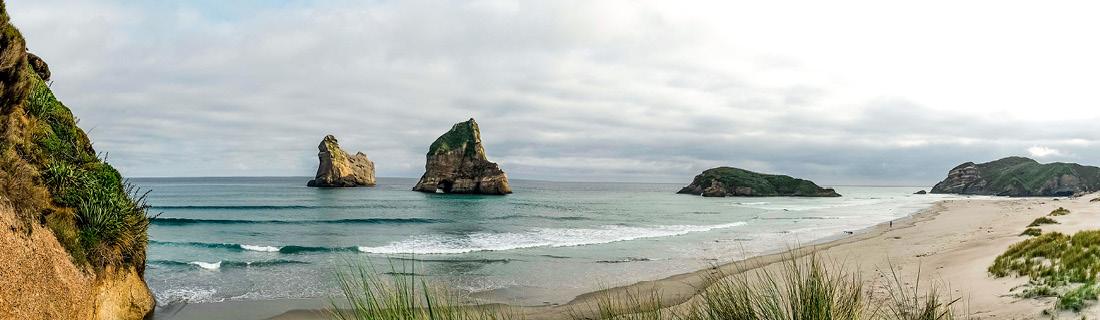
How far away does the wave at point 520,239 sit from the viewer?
74.9ft

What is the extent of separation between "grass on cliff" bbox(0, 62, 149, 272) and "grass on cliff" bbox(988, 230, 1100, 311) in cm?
1325

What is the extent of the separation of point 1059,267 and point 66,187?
51.9 ft

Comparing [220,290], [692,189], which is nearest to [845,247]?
[220,290]

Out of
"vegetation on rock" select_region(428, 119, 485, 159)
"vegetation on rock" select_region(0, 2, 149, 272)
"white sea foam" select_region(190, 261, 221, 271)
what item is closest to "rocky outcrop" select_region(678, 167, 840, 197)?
"vegetation on rock" select_region(428, 119, 485, 159)

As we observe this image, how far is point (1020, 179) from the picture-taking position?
356ft

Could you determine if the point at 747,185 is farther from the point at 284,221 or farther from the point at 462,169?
the point at 284,221

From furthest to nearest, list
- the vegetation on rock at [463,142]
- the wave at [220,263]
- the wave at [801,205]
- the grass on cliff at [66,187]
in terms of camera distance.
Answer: the vegetation on rock at [463,142]
the wave at [801,205]
the wave at [220,263]
the grass on cliff at [66,187]

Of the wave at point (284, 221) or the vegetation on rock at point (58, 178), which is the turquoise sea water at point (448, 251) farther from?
the vegetation on rock at point (58, 178)

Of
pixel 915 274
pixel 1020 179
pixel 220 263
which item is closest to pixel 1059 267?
pixel 915 274

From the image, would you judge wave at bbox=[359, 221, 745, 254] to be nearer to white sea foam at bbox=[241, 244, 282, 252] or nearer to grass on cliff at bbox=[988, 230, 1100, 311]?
white sea foam at bbox=[241, 244, 282, 252]

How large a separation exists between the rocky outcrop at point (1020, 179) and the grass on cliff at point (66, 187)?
134m

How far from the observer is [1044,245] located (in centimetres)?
1164

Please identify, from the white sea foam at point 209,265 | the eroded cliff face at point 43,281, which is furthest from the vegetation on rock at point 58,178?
the white sea foam at point 209,265

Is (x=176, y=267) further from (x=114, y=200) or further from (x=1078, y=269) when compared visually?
(x=1078, y=269)
